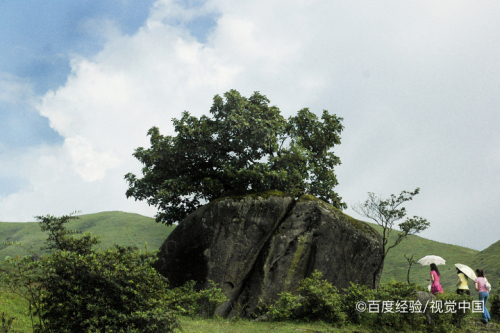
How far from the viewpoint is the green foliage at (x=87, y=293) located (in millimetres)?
8297

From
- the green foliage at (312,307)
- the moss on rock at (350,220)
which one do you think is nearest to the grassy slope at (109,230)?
the moss on rock at (350,220)

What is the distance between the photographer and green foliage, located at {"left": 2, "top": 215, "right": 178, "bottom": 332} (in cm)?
830

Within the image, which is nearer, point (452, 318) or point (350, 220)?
point (452, 318)

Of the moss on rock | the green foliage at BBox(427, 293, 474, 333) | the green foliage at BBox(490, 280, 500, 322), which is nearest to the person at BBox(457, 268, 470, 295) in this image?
the green foliage at BBox(427, 293, 474, 333)

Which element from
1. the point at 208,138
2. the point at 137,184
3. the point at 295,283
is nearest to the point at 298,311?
the point at 295,283

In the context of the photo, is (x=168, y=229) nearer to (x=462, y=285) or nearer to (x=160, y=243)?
(x=160, y=243)

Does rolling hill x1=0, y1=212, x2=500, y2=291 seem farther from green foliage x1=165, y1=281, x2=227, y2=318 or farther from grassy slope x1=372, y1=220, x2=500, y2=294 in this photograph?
green foliage x1=165, y1=281, x2=227, y2=318

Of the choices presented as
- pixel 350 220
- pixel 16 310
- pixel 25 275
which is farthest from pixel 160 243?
pixel 25 275

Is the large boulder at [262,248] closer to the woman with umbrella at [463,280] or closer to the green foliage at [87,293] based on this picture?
the woman with umbrella at [463,280]

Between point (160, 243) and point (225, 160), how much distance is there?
2184 inches

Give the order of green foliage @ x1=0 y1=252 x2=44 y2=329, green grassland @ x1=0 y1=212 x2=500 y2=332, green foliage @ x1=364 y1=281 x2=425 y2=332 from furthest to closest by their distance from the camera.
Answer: green foliage @ x1=364 y1=281 x2=425 y2=332 < green grassland @ x1=0 y1=212 x2=500 y2=332 < green foliage @ x1=0 y1=252 x2=44 y2=329

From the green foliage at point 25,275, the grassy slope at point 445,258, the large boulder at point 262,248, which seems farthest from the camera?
the grassy slope at point 445,258

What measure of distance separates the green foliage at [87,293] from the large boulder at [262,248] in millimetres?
7647

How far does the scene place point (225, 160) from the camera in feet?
67.9
